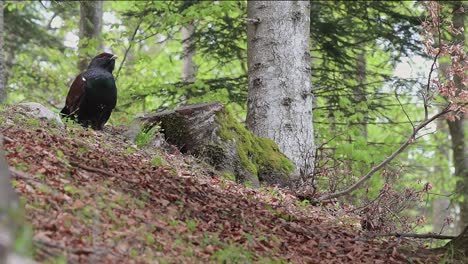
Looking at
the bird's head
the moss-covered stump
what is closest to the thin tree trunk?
the moss-covered stump

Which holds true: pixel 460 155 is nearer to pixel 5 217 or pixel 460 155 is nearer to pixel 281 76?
pixel 281 76

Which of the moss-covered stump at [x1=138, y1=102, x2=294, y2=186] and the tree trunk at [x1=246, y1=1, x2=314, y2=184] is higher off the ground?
the tree trunk at [x1=246, y1=1, x2=314, y2=184]

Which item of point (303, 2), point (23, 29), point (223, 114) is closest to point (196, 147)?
point (223, 114)

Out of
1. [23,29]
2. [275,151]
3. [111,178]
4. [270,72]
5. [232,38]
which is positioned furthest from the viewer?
[23,29]

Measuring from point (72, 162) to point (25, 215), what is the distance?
1327mm

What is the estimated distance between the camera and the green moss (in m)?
7.83

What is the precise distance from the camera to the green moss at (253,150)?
25.7 feet

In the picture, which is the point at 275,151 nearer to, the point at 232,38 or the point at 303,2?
the point at 303,2

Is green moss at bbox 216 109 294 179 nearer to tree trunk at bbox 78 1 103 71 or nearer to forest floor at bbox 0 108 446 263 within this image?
forest floor at bbox 0 108 446 263

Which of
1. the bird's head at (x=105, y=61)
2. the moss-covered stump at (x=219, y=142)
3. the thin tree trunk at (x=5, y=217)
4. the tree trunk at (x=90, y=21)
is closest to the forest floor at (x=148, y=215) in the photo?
the moss-covered stump at (x=219, y=142)

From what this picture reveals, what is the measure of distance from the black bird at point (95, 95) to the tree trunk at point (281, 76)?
231 cm

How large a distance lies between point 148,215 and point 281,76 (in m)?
4.91

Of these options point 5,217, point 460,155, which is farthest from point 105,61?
point 460,155

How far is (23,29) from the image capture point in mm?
17625
